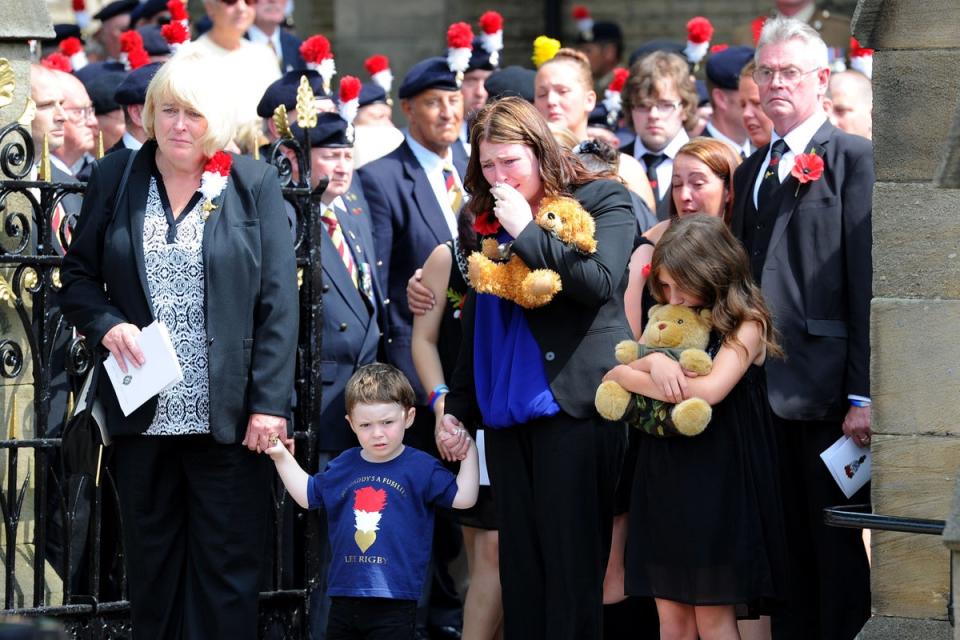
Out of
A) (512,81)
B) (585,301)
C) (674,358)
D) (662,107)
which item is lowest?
(674,358)

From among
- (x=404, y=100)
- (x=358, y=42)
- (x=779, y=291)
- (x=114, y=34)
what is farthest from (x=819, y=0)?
(x=779, y=291)

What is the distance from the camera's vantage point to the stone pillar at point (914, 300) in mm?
5141

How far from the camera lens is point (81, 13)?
1379 cm

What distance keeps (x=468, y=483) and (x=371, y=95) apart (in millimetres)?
3929

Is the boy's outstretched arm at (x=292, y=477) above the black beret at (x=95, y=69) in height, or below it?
below

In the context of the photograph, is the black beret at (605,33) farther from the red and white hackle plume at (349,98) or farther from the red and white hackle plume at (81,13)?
the red and white hackle plume at (349,98)

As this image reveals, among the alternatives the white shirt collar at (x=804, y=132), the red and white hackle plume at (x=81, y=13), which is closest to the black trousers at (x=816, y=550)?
the white shirt collar at (x=804, y=132)

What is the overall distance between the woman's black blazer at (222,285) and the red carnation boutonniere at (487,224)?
2.13ft

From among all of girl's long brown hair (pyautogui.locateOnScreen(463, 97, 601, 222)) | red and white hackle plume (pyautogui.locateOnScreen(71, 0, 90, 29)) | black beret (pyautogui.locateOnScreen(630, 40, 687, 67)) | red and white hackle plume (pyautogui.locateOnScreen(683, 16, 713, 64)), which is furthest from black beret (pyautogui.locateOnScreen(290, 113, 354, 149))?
red and white hackle plume (pyautogui.locateOnScreen(71, 0, 90, 29))

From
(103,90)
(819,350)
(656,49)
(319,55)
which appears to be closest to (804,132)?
(819,350)

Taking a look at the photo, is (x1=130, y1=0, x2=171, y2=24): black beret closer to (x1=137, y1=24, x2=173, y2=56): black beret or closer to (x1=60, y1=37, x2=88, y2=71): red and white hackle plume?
(x1=60, y1=37, x2=88, y2=71): red and white hackle plume

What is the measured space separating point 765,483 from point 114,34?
7.28m

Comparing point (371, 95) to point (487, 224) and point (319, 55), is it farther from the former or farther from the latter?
point (487, 224)

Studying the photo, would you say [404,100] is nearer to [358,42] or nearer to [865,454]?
[865,454]
